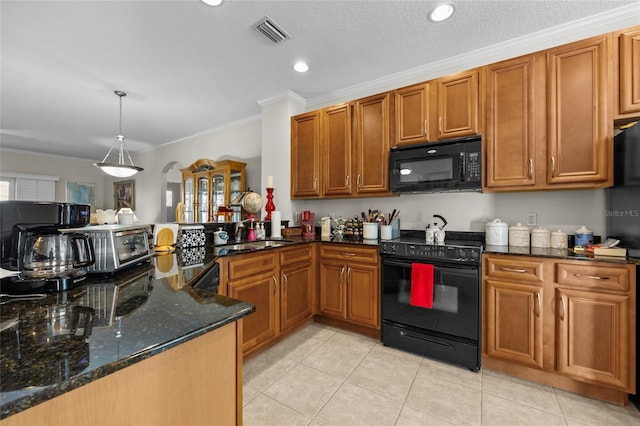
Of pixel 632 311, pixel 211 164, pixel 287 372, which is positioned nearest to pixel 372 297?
pixel 287 372

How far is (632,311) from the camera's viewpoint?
160 centimetres

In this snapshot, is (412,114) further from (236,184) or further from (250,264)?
(236,184)

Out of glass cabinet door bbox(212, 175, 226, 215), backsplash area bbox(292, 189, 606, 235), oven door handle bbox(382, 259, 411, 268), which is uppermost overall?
glass cabinet door bbox(212, 175, 226, 215)

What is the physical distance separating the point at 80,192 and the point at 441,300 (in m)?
8.63

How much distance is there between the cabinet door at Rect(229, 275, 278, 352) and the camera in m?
2.04

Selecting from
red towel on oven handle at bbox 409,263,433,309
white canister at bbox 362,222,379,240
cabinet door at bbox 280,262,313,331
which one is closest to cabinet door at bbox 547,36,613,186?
red towel on oven handle at bbox 409,263,433,309

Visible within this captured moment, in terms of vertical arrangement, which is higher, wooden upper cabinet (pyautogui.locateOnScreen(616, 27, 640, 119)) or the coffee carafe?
wooden upper cabinet (pyautogui.locateOnScreen(616, 27, 640, 119))

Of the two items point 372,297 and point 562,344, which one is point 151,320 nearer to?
point 372,297

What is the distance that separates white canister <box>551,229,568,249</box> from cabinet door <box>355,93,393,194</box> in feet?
4.57

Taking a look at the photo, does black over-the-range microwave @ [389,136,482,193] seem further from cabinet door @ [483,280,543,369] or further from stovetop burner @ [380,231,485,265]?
cabinet door @ [483,280,543,369]

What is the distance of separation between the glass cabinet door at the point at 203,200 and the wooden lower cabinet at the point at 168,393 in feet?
13.8

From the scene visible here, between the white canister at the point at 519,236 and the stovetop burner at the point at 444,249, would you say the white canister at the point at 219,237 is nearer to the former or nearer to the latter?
the stovetop burner at the point at 444,249

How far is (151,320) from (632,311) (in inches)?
98.5

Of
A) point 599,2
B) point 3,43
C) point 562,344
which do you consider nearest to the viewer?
point 562,344
